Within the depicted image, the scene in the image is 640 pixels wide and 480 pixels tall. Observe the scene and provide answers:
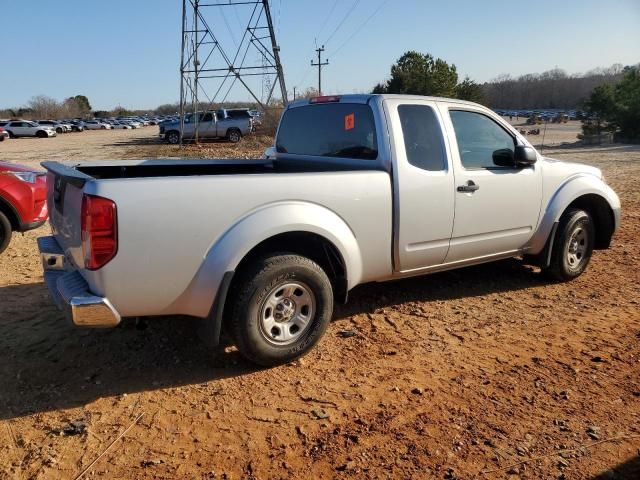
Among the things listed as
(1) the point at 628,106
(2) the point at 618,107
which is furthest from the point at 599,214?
(2) the point at 618,107

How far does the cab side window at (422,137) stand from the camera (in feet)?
13.8

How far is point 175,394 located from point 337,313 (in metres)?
1.76

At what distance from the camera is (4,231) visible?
243 inches

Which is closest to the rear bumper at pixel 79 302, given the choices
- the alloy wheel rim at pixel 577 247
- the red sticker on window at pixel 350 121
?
the red sticker on window at pixel 350 121

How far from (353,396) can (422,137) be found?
7.16 feet

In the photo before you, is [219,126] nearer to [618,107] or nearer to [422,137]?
[618,107]

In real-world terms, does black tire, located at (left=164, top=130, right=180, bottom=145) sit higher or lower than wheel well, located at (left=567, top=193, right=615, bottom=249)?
higher

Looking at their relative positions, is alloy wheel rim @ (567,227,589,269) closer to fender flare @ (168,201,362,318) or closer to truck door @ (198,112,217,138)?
fender flare @ (168,201,362,318)

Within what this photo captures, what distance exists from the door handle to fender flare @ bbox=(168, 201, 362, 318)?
52.0 inches

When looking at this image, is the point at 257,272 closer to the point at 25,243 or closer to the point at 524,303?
the point at 524,303

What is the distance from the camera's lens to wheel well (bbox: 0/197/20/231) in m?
6.14

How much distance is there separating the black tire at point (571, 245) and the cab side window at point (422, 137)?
68.1 inches

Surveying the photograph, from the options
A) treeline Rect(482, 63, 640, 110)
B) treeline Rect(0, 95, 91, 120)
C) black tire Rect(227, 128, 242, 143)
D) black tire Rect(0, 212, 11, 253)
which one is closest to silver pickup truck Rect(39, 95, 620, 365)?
black tire Rect(0, 212, 11, 253)

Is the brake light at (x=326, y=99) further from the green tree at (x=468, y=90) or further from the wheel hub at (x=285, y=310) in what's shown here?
the green tree at (x=468, y=90)
